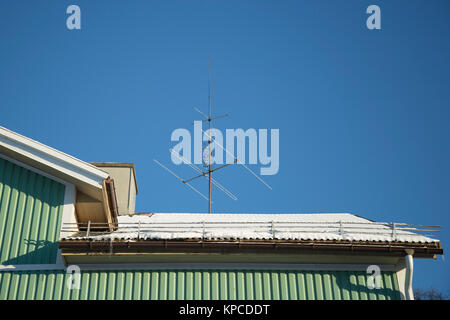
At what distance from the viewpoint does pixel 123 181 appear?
73.6 feet

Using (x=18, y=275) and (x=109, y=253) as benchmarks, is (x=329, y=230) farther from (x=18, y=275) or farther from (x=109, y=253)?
(x=18, y=275)

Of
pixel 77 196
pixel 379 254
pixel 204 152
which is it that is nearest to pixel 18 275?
pixel 77 196

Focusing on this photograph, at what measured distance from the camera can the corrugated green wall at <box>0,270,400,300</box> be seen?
13.5 meters

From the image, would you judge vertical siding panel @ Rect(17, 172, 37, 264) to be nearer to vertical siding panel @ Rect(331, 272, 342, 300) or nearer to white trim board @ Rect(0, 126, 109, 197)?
white trim board @ Rect(0, 126, 109, 197)

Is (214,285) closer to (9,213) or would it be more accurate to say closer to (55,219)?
(55,219)

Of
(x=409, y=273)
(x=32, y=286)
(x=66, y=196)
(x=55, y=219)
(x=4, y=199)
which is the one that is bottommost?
(x=32, y=286)

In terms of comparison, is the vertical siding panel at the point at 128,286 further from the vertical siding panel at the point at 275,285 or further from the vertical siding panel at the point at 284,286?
the vertical siding panel at the point at 284,286

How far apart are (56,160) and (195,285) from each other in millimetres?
4610

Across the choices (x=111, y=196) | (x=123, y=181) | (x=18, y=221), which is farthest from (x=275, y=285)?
(x=123, y=181)

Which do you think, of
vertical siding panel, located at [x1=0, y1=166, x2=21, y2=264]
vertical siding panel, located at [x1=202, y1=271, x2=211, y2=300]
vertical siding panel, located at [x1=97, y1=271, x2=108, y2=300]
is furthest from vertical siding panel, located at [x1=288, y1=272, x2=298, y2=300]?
vertical siding panel, located at [x1=0, y1=166, x2=21, y2=264]

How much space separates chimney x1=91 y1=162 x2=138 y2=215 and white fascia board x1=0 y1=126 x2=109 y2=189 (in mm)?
7220

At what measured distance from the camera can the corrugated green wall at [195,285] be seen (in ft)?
44.2
